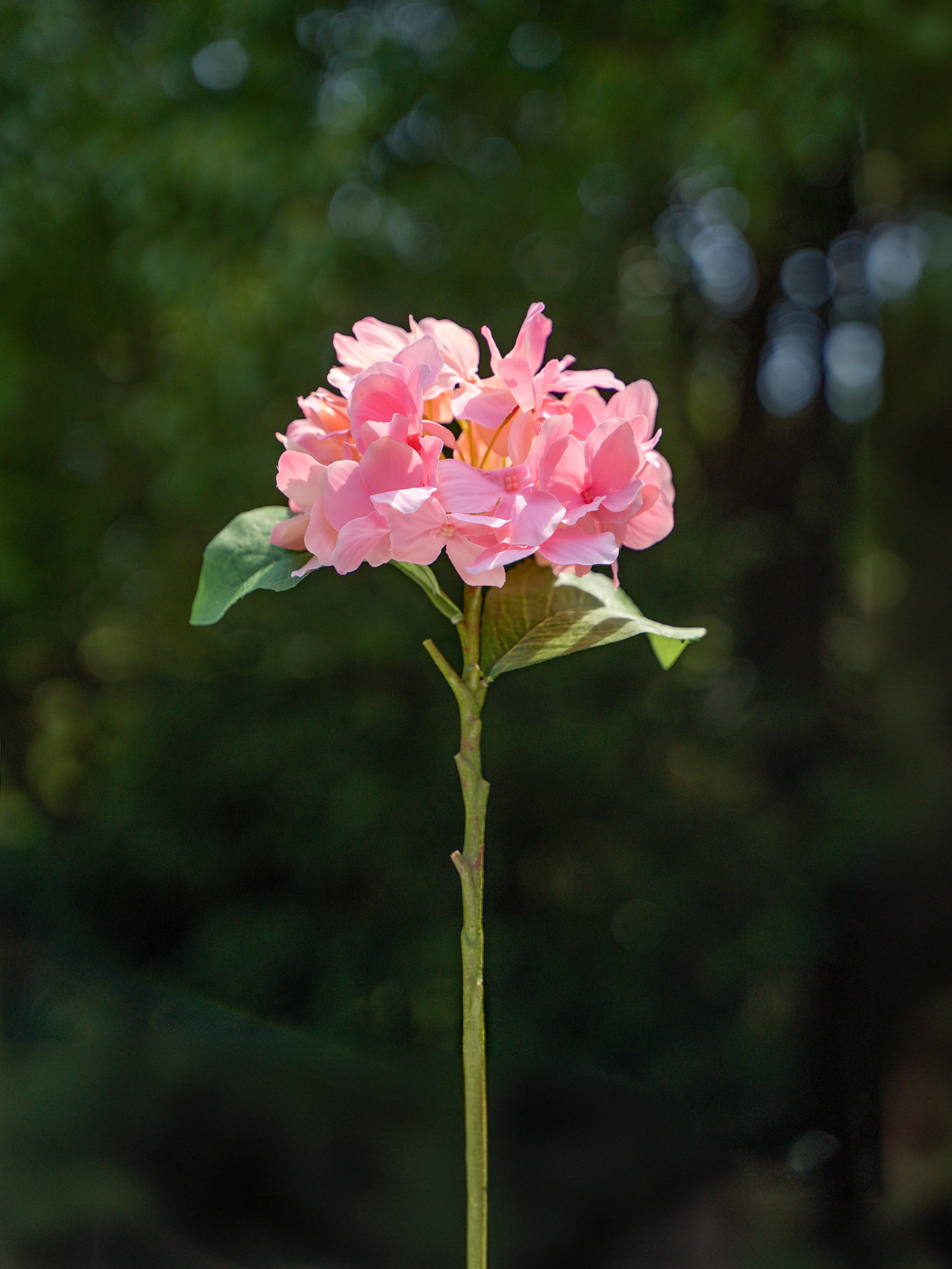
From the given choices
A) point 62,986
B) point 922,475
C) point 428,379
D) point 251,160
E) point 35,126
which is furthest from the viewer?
point 62,986

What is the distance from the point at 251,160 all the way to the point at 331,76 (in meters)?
0.28

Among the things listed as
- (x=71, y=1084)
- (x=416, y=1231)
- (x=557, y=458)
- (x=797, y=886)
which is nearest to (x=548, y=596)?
(x=557, y=458)

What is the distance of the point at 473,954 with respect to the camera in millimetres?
511

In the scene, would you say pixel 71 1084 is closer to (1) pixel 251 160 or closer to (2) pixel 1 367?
(2) pixel 1 367

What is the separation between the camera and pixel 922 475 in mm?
1726

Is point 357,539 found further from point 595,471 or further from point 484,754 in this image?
point 484,754

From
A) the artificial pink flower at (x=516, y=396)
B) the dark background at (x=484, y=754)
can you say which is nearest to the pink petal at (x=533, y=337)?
the artificial pink flower at (x=516, y=396)

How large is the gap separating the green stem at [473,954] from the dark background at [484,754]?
149 cm

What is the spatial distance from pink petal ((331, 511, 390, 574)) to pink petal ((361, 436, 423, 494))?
0.01 meters

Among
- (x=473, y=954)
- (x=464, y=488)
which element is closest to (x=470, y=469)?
(x=464, y=488)

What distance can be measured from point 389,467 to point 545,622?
0.12 m

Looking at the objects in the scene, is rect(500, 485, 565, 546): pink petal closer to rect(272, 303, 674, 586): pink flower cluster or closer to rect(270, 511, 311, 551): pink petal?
rect(272, 303, 674, 586): pink flower cluster

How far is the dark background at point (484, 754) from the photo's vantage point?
194 cm

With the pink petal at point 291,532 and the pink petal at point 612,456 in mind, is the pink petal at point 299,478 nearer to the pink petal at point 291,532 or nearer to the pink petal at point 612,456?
the pink petal at point 291,532
